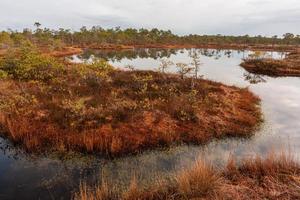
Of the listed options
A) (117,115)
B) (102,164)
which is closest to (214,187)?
(102,164)

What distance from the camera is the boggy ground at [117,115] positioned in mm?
13641

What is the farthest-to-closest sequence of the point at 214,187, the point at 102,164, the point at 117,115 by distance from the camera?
the point at 117,115
the point at 102,164
the point at 214,187

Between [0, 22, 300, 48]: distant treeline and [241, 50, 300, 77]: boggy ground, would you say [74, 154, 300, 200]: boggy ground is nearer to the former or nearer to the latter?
[241, 50, 300, 77]: boggy ground

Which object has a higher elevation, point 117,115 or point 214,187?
point 117,115

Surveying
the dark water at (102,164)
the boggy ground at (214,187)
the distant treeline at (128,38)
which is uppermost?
the distant treeline at (128,38)

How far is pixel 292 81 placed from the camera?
1384 inches

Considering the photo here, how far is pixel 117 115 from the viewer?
16.5 metres

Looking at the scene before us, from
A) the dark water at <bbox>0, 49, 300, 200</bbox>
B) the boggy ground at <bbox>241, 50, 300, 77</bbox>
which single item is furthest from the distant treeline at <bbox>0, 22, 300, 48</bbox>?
the dark water at <bbox>0, 49, 300, 200</bbox>

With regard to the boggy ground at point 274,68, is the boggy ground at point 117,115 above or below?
below

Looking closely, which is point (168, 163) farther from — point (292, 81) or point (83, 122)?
point (292, 81)

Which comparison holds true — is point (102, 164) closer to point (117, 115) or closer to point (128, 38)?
point (117, 115)

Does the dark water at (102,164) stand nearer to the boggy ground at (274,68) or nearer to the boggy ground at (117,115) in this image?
the boggy ground at (117,115)

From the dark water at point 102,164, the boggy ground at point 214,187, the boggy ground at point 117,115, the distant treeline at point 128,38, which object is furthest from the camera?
the distant treeline at point 128,38

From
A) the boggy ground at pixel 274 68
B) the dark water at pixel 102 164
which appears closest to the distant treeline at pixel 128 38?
the boggy ground at pixel 274 68
